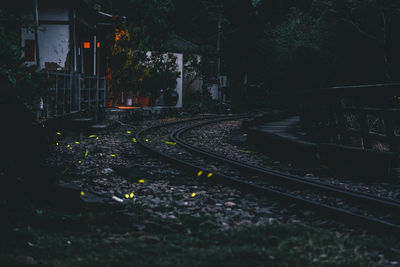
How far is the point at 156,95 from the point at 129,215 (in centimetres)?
2081

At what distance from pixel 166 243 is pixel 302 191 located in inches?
136

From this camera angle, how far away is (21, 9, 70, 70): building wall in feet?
61.0

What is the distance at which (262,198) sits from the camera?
23.4ft

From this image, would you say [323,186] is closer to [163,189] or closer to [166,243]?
[163,189]

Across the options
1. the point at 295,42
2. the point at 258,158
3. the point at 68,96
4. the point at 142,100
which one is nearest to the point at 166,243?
the point at 258,158

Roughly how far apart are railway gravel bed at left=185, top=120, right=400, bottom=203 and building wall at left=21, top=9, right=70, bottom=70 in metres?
6.01

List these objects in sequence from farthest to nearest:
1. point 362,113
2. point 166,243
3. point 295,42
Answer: point 295,42
point 362,113
point 166,243

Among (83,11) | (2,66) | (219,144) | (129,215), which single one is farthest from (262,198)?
(83,11)

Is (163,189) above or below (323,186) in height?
below

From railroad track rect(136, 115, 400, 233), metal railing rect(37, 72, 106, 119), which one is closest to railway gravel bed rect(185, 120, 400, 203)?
railroad track rect(136, 115, 400, 233)

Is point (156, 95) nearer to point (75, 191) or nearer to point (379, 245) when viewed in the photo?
point (75, 191)

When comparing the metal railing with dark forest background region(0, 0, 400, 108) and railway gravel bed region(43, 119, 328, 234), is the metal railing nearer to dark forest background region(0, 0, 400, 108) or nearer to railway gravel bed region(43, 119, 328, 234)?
railway gravel bed region(43, 119, 328, 234)

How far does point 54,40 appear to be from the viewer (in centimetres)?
1870

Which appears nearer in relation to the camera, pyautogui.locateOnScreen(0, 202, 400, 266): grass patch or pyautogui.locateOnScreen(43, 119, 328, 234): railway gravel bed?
pyautogui.locateOnScreen(0, 202, 400, 266): grass patch
